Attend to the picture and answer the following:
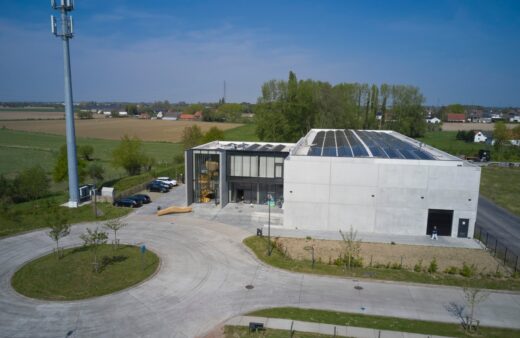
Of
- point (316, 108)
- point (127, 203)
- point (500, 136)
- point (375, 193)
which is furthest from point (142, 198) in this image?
point (500, 136)

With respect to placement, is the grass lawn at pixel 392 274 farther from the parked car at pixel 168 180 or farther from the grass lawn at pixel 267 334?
the parked car at pixel 168 180

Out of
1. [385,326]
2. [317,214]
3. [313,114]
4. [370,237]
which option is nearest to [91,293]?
[385,326]

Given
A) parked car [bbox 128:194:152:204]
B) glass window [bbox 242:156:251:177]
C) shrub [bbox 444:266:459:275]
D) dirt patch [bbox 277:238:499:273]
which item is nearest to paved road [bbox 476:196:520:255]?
dirt patch [bbox 277:238:499:273]

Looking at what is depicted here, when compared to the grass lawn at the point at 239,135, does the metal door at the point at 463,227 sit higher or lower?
lower

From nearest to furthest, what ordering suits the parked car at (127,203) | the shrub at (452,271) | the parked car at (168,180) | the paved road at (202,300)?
the paved road at (202,300)
the shrub at (452,271)
the parked car at (127,203)
the parked car at (168,180)

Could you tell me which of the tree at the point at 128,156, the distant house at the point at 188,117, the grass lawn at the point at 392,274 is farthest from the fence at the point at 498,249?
the distant house at the point at 188,117

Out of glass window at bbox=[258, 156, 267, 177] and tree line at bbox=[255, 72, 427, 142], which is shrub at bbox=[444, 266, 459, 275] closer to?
glass window at bbox=[258, 156, 267, 177]

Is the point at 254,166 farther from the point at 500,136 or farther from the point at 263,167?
the point at 500,136
